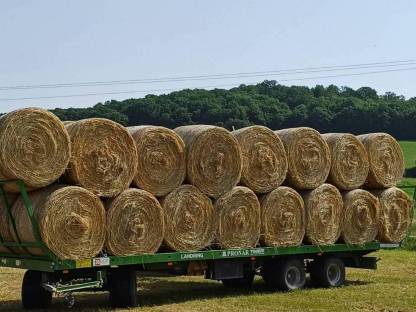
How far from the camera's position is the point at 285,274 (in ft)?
45.6

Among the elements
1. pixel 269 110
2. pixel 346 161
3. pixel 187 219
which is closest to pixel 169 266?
pixel 187 219

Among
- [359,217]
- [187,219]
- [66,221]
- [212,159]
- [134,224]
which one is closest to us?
[66,221]

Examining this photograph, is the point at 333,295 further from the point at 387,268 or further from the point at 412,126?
the point at 412,126

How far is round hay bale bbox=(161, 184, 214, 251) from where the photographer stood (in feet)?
39.3

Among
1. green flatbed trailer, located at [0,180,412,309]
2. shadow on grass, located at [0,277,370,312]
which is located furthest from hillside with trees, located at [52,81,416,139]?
green flatbed trailer, located at [0,180,412,309]

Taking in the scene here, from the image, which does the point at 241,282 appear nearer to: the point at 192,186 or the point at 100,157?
the point at 192,186

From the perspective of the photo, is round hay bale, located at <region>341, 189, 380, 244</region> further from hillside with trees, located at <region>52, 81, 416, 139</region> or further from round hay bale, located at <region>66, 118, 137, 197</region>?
hillside with trees, located at <region>52, 81, 416, 139</region>

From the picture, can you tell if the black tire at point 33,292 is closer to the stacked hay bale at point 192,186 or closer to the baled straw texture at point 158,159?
the stacked hay bale at point 192,186

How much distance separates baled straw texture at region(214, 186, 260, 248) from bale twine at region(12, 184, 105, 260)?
7.86 feet

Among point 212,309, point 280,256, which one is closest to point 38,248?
point 212,309

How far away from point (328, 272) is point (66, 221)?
6092 millimetres

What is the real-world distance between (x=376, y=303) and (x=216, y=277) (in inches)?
107

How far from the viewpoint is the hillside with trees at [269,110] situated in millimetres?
35062

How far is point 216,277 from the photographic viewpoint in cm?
1299
